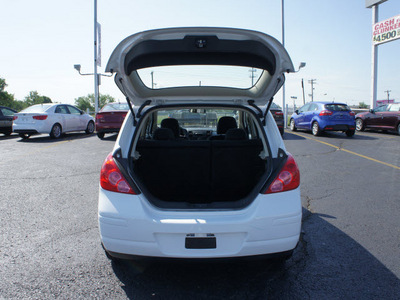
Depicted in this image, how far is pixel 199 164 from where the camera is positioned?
3.00m

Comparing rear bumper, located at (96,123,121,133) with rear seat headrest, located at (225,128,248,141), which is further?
rear bumper, located at (96,123,121,133)

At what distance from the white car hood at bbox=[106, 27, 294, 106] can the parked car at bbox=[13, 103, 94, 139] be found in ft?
34.9

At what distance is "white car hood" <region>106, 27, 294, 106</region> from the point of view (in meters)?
2.30

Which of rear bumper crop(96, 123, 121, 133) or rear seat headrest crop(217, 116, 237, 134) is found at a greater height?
rear seat headrest crop(217, 116, 237, 134)

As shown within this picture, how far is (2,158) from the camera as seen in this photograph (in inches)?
316

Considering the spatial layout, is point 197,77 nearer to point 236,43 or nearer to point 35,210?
point 236,43

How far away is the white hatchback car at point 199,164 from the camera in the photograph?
7.09ft

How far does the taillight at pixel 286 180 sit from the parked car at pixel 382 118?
534 inches

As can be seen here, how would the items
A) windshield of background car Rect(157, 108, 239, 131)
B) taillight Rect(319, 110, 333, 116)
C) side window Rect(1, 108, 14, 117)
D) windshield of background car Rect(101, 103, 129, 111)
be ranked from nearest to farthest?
1. windshield of background car Rect(157, 108, 239, 131)
2. windshield of background car Rect(101, 103, 129, 111)
3. taillight Rect(319, 110, 333, 116)
4. side window Rect(1, 108, 14, 117)

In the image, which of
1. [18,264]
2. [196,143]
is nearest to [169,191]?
[196,143]

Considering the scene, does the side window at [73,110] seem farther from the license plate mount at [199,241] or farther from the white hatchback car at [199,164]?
the license plate mount at [199,241]

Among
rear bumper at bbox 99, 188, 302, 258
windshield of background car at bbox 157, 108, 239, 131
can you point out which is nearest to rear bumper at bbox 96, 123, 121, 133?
windshield of background car at bbox 157, 108, 239, 131

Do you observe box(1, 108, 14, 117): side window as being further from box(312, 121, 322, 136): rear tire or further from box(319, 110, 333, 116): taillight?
box(319, 110, 333, 116): taillight

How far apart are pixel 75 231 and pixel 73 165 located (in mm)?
4023
